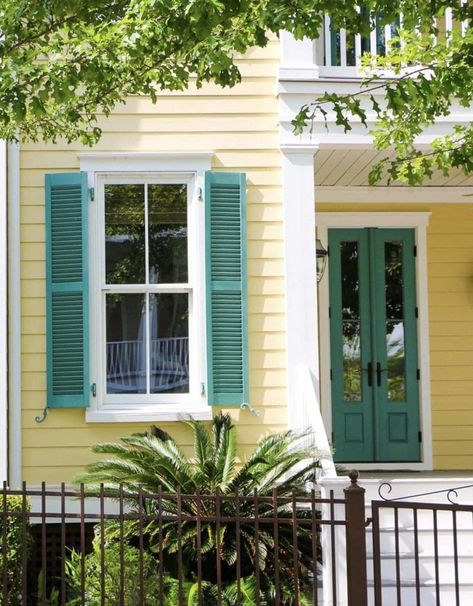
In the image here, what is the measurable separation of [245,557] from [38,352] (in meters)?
2.65

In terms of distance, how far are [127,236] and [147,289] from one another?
49cm

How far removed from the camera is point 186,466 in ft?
26.2

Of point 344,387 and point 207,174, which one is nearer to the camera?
point 207,174

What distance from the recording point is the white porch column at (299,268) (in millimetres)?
9062

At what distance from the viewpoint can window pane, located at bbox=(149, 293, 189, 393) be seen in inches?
360

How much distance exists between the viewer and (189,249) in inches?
361

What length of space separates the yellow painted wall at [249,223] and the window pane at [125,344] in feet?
1.24

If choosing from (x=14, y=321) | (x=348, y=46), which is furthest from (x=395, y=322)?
(x=14, y=321)

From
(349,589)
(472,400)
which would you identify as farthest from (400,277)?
(349,589)

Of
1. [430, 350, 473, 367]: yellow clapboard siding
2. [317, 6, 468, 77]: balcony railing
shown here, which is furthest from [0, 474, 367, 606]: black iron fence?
[317, 6, 468, 77]: balcony railing

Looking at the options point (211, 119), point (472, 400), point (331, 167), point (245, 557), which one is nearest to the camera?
point (245, 557)

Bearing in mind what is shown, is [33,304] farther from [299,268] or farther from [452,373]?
→ [452,373]

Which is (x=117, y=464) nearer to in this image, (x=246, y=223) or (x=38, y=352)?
(x=38, y=352)

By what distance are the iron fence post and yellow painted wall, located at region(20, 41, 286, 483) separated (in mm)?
2831
